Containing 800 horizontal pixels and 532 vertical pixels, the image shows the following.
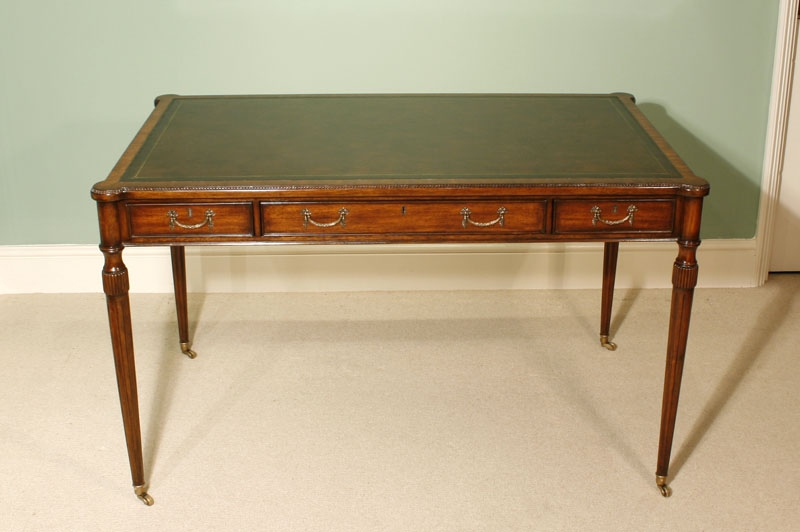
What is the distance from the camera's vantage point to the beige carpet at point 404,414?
261 centimetres

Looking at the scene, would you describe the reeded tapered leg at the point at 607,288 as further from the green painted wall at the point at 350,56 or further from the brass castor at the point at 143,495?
the brass castor at the point at 143,495

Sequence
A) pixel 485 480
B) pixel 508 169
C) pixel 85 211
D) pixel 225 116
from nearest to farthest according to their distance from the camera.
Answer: pixel 508 169 → pixel 485 480 → pixel 225 116 → pixel 85 211

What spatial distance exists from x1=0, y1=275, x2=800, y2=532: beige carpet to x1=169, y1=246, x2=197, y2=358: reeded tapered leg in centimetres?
5

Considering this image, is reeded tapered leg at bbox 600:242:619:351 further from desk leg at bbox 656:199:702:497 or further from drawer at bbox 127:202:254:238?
drawer at bbox 127:202:254:238

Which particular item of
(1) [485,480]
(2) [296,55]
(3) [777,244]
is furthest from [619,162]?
(3) [777,244]

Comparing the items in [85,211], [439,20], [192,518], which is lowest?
[192,518]

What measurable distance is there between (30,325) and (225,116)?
4.25ft

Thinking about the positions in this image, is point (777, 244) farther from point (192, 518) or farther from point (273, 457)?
point (192, 518)

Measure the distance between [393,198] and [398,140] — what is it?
378mm

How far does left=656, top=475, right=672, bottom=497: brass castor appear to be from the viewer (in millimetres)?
2662

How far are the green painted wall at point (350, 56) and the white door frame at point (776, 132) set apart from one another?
0.14ft

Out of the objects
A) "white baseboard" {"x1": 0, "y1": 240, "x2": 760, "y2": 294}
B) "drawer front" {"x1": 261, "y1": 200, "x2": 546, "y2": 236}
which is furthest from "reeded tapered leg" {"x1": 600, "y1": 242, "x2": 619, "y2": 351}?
"drawer front" {"x1": 261, "y1": 200, "x2": 546, "y2": 236}

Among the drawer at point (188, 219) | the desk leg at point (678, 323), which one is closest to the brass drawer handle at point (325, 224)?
the drawer at point (188, 219)

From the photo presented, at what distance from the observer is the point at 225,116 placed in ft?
9.84
